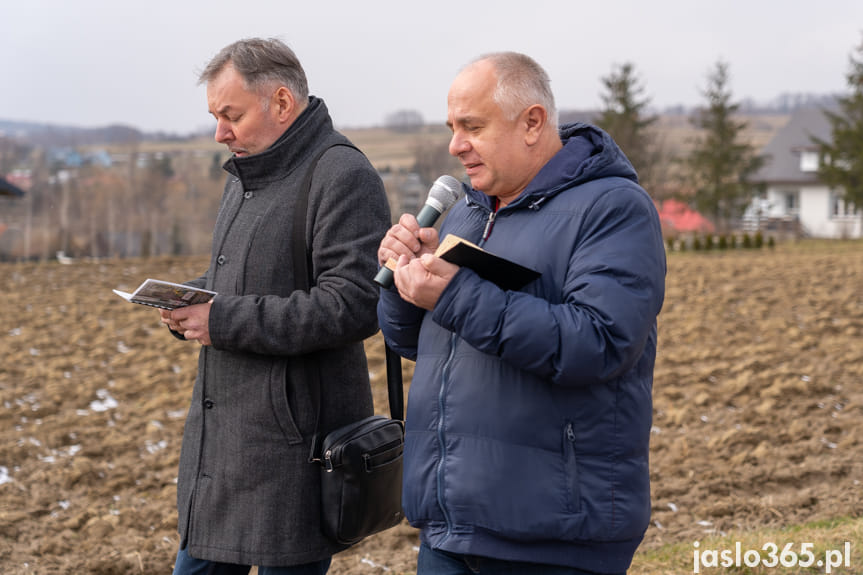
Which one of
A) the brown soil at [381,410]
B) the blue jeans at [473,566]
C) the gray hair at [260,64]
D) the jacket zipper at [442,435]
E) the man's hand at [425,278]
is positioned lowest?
the brown soil at [381,410]

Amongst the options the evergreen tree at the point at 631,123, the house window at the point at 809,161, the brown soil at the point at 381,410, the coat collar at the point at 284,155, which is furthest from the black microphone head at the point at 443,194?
the house window at the point at 809,161

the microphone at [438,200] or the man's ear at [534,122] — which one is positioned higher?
the man's ear at [534,122]

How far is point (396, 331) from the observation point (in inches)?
95.3

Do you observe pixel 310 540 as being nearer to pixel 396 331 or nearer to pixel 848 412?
pixel 396 331

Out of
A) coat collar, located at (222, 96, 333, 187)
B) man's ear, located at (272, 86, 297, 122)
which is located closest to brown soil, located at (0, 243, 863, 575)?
coat collar, located at (222, 96, 333, 187)

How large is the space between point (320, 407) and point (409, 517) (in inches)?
20.1

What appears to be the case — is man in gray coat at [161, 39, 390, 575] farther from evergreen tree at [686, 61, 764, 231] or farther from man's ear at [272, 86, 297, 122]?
evergreen tree at [686, 61, 764, 231]

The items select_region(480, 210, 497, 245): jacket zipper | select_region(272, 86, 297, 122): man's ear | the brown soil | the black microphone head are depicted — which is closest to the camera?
select_region(480, 210, 497, 245): jacket zipper

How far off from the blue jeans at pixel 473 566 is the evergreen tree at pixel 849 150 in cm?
Answer: 4390

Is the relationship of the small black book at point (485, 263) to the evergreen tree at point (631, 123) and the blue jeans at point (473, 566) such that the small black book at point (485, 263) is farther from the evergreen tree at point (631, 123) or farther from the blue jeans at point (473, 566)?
the evergreen tree at point (631, 123)

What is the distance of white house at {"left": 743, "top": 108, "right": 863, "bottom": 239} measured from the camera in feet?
160

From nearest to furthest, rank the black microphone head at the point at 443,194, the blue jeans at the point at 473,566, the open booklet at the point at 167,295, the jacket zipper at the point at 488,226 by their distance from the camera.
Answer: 1. the blue jeans at the point at 473,566
2. the jacket zipper at the point at 488,226
3. the black microphone head at the point at 443,194
4. the open booklet at the point at 167,295

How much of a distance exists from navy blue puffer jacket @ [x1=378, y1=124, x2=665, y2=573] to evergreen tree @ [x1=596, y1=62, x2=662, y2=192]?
3600cm

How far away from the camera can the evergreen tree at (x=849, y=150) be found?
42.5 m
